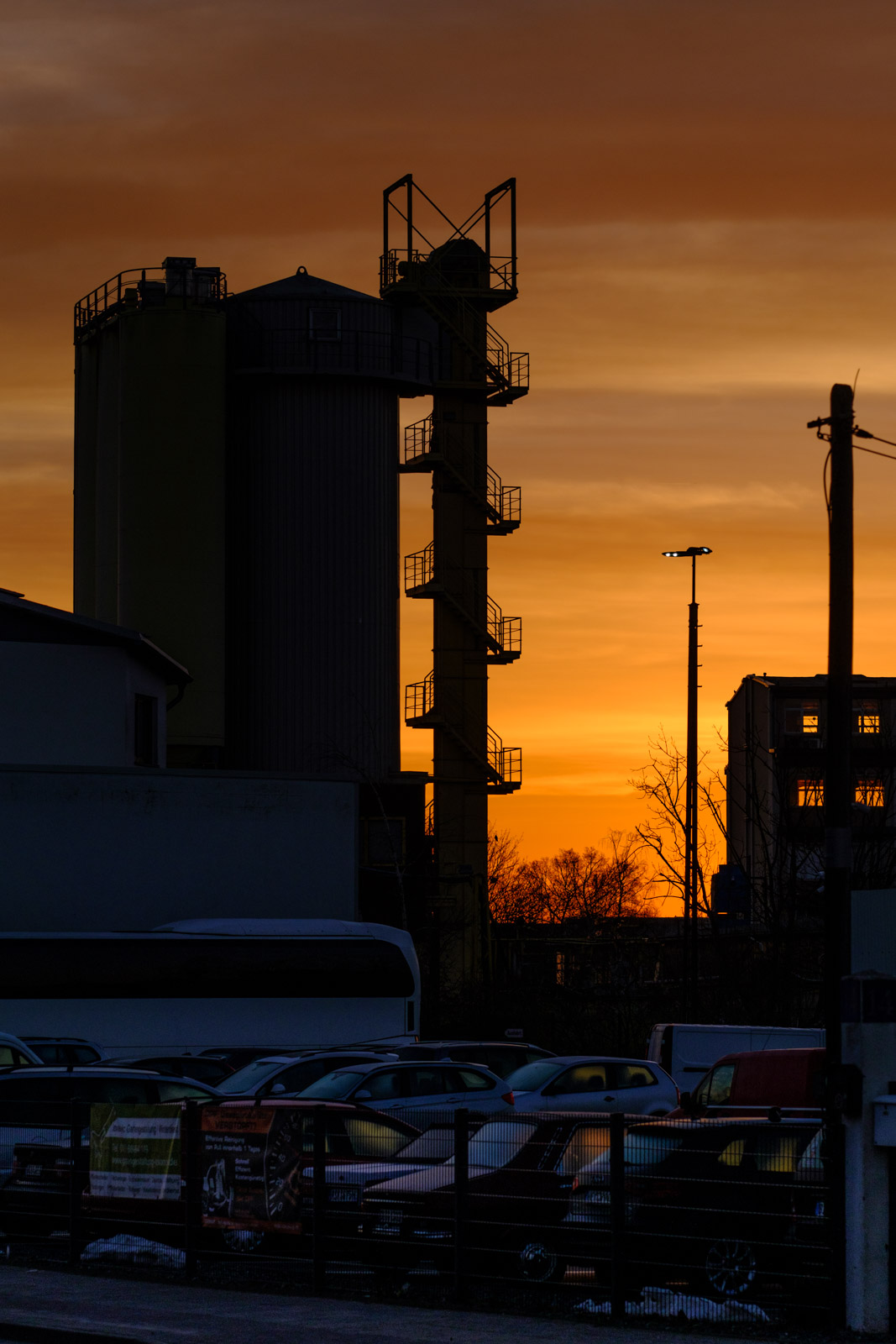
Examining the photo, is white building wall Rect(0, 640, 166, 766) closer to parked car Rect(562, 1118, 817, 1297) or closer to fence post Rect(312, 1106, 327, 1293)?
fence post Rect(312, 1106, 327, 1293)

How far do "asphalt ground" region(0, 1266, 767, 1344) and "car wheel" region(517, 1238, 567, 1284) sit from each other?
1.58ft

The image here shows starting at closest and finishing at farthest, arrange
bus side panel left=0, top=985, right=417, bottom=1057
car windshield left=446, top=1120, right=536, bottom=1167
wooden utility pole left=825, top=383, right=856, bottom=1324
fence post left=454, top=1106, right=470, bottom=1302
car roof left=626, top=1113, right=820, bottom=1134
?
car roof left=626, top=1113, right=820, bottom=1134, fence post left=454, top=1106, right=470, bottom=1302, car windshield left=446, top=1120, right=536, bottom=1167, wooden utility pole left=825, top=383, right=856, bottom=1324, bus side panel left=0, top=985, right=417, bottom=1057

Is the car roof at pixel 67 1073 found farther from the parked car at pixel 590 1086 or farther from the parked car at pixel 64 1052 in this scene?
the parked car at pixel 64 1052

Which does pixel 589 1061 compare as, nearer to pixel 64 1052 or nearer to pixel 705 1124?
pixel 64 1052

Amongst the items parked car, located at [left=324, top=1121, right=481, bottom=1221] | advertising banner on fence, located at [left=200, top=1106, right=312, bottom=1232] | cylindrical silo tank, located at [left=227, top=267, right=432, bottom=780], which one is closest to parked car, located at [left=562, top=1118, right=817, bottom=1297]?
parked car, located at [left=324, top=1121, right=481, bottom=1221]

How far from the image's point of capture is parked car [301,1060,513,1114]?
22.0 meters

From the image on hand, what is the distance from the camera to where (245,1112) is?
14.8 metres

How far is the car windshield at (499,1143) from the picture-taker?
13.6m

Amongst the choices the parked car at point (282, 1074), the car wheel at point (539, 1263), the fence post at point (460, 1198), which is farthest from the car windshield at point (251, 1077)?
the car wheel at point (539, 1263)

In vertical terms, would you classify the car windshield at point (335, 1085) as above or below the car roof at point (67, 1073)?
below

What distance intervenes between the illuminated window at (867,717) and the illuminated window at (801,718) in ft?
8.39

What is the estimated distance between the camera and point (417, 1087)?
22.7 m

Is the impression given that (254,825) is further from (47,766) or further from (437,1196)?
(437,1196)

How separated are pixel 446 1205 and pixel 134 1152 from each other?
3.23m
